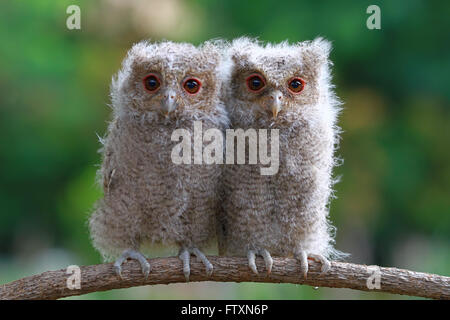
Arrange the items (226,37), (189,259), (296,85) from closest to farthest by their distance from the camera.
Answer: (189,259) < (296,85) < (226,37)

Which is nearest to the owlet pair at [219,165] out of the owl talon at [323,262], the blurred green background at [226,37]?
the owl talon at [323,262]

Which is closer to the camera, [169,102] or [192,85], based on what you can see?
[169,102]

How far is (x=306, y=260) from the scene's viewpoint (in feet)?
8.86

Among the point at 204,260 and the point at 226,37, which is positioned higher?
the point at 226,37

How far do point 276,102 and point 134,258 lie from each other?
100 centimetres

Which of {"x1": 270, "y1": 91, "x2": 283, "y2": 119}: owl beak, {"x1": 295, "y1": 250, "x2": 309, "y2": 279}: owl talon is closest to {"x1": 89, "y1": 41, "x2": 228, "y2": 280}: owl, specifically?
{"x1": 270, "y1": 91, "x2": 283, "y2": 119}: owl beak

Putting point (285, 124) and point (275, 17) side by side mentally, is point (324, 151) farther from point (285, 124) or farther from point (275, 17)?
point (275, 17)

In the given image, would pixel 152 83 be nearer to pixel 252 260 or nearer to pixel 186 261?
pixel 186 261

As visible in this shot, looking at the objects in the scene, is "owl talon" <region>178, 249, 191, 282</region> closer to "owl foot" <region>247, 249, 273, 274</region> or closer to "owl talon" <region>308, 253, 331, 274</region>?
"owl foot" <region>247, 249, 273, 274</region>

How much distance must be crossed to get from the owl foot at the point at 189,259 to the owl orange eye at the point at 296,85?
0.91 metres

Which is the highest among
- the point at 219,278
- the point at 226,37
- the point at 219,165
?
the point at 226,37

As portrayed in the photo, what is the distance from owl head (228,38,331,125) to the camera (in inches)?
105

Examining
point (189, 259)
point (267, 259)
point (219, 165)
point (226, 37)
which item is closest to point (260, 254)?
point (267, 259)

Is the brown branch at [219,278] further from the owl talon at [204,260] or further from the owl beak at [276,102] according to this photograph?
the owl beak at [276,102]
